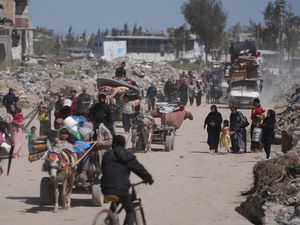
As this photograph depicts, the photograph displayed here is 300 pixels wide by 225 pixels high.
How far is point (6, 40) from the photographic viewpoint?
70125mm

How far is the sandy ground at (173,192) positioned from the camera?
14.3m

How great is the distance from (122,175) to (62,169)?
369 cm

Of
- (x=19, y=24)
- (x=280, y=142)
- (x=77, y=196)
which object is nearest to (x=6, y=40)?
(x=19, y=24)

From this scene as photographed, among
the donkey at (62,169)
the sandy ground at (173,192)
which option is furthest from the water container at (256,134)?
the donkey at (62,169)

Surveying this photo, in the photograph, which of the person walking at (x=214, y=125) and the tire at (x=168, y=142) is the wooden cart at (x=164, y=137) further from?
the person walking at (x=214, y=125)

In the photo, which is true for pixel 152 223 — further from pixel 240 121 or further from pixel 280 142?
pixel 280 142

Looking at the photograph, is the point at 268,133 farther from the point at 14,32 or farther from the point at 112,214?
the point at 14,32

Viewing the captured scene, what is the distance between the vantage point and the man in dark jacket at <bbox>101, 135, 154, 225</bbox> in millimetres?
11039

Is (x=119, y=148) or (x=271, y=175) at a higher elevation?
(x=119, y=148)

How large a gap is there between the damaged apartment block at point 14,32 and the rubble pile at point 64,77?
5.02m

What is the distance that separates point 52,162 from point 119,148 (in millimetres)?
3506

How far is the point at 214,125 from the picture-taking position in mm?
24594

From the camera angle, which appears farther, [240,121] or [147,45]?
[147,45]

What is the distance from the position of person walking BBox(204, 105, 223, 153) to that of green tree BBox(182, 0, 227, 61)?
298ft
